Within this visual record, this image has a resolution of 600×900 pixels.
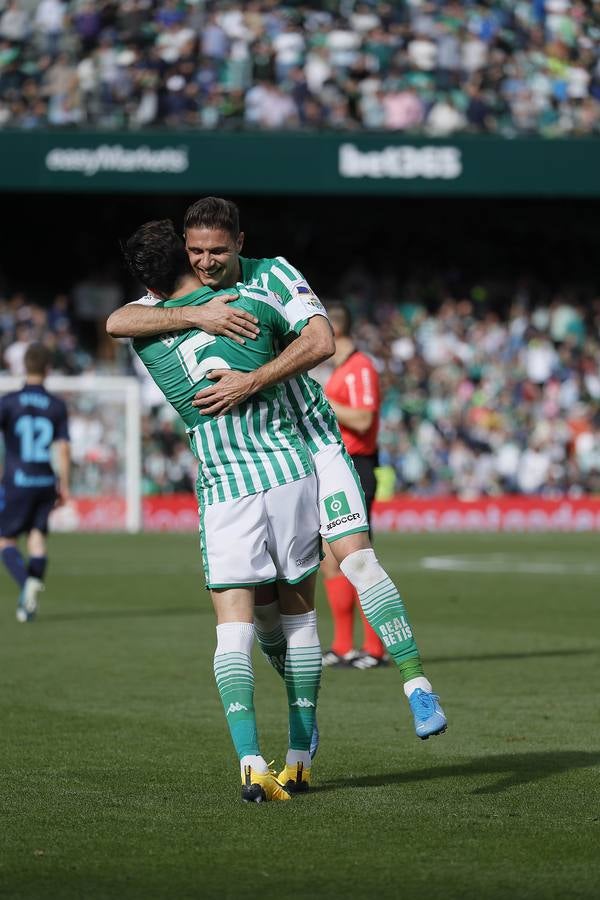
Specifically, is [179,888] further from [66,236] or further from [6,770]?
[66,236]

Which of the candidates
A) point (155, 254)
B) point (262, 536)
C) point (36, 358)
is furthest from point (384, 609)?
point (36, 358)

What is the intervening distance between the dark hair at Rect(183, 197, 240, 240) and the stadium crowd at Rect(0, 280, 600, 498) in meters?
23.4

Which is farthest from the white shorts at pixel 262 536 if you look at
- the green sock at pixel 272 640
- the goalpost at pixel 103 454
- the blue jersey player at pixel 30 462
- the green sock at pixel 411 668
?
the goalpost at pixel 103 454

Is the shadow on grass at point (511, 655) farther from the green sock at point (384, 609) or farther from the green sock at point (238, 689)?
the green sock at point (238, 689)

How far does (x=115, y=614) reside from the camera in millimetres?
14820

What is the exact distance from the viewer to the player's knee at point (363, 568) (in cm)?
604

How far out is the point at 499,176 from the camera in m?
32.2

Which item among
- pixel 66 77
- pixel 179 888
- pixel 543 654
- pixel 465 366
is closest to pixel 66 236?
pixel 66 77

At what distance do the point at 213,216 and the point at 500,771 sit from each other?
2.60 metres

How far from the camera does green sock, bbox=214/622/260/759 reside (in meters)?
5.85

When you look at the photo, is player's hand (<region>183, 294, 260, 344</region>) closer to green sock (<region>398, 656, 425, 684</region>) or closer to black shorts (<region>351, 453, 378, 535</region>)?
green sock (<region>398, 656, 425, 684</region>)

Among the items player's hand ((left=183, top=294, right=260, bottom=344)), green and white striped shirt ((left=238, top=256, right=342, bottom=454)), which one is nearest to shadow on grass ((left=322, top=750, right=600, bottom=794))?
green and white striped shirt ((left=238, top=256, right=342, bottom=454))

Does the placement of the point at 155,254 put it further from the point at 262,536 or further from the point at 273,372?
the point at 262,536

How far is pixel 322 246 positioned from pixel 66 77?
774 centimetres
